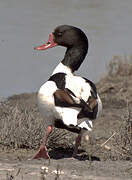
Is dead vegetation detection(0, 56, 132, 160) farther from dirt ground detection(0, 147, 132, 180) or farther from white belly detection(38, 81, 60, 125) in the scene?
white belly detection(38, 81, 60, 125)

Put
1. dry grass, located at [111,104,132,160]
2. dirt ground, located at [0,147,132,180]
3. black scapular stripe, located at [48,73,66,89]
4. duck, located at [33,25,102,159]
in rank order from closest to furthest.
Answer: dirt ground, located at [0,147,132,180] < duck, located at [33,25,102,159] < black scapular stripe, located at [48,73,66,89] < dry grass, located at [111,104,132,160]

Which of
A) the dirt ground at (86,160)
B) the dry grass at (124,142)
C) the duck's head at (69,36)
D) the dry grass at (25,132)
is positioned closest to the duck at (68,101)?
the duck's head at (69,36)

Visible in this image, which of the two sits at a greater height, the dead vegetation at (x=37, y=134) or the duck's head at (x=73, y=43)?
the duck's head at (x=73, y=43)

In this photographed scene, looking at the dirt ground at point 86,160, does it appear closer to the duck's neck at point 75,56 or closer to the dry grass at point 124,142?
the dry grass at point 124,142

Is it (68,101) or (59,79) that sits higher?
(59,79)

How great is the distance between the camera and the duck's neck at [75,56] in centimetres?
752

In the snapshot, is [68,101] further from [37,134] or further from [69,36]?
[37,134]

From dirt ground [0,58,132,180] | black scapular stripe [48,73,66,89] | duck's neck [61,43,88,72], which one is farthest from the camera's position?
Result: duck's neck [61,43,88,72]

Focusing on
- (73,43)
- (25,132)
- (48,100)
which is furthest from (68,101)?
(25,132)

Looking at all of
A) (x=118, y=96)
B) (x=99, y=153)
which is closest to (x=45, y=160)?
(x=99, y=153)

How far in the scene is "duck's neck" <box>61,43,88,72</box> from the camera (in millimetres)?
7516

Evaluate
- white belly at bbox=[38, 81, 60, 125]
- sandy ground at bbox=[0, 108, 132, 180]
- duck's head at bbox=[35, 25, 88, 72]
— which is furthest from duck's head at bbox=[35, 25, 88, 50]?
sandy ground at bbox=[0, 108, 132, 180]

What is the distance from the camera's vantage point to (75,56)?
7.59 m

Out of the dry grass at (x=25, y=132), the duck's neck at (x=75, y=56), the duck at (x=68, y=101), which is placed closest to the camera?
the duck at (x=68, y=101)
